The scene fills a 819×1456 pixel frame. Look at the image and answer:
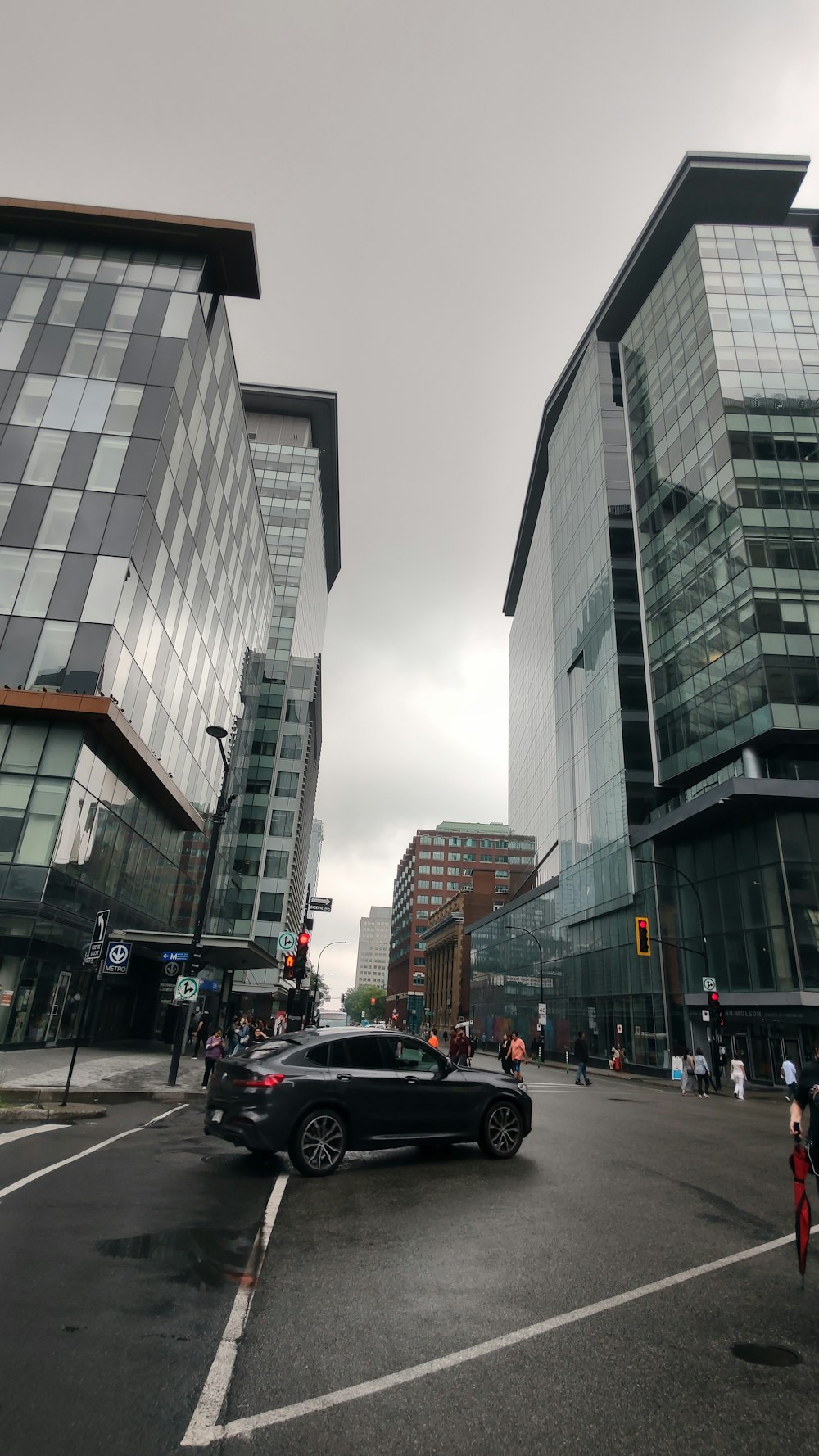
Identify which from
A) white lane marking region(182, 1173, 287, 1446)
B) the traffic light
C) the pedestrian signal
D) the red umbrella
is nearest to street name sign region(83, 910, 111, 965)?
white lane marking region(182, 1173, 287, 1446)

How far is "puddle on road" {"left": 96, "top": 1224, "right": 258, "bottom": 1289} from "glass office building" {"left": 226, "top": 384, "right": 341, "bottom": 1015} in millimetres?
49384

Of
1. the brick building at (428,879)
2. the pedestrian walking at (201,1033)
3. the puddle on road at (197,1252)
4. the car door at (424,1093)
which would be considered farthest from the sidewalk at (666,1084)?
the brick building at (428,879)

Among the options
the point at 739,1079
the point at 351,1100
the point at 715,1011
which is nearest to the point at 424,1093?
the point at 351,1100

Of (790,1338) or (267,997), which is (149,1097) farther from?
(267,997)

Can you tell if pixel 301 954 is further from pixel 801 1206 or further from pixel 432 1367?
pixel 432 1367

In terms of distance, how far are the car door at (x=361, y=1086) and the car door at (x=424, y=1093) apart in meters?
0.14

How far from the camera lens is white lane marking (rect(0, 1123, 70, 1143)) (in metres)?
10.1

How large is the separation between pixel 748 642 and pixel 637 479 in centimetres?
2005

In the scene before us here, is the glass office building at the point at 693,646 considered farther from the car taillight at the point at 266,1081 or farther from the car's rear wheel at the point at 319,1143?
the car taillight at the point at 266,1081

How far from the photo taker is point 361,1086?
862 cm

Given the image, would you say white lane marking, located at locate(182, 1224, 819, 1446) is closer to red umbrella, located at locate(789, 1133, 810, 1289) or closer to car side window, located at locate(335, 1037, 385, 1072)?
red umbrella, located at locate(789, 1133, 810, 1289)

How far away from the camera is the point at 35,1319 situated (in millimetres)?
4148

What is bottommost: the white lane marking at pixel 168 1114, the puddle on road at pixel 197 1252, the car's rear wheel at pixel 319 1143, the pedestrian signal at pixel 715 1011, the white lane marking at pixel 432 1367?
the white lane marking at pixel 168 1114

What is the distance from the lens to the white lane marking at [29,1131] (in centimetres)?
1013
